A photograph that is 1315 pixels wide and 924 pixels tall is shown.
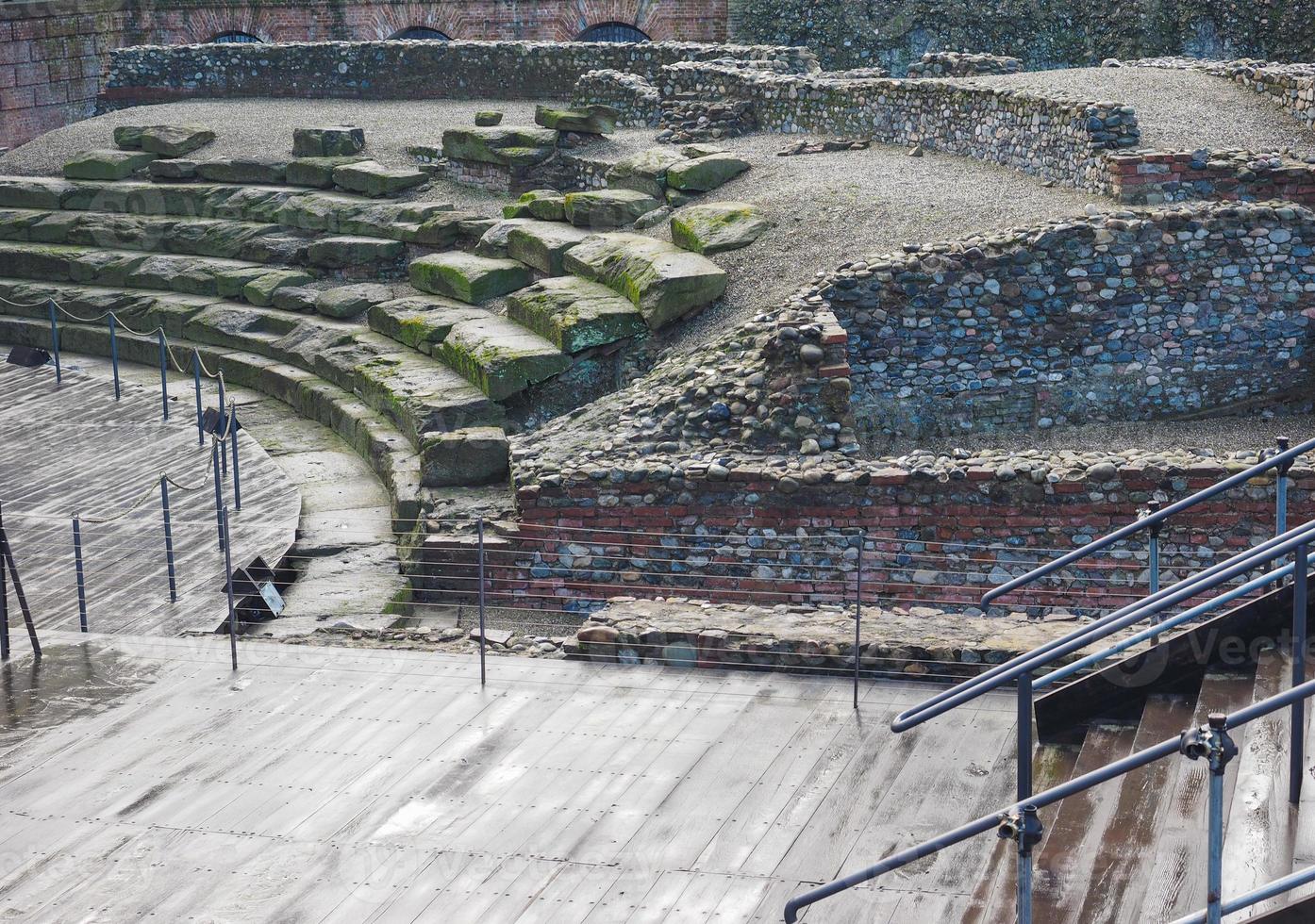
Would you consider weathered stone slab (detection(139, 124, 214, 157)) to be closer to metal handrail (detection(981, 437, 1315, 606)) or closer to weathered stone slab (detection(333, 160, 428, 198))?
weathered stone slab (detection(333, 160, 428, 198))

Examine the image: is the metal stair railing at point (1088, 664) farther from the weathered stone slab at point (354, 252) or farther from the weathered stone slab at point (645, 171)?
the weathered stone slab at point (354, 252)

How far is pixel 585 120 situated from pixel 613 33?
9120 mm

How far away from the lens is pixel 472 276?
1498 cm

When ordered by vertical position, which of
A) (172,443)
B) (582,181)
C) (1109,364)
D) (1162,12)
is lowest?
(172,443)

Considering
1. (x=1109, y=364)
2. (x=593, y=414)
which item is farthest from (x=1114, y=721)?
(x=1109, y=364)

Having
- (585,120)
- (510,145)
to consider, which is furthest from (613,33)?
(510,145)

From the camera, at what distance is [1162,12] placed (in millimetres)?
23266

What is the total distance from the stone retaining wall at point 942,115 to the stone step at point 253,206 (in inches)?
156

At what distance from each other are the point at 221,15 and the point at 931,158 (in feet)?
51.3

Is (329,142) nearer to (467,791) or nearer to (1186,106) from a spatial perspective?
(1186,106)

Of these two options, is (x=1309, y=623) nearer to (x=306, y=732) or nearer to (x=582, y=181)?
(x=306, y=732)

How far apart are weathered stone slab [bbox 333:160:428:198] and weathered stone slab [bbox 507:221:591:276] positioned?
3073 millimetres

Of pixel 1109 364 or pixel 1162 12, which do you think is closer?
pixel 1109 364

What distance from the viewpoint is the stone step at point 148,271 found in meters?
17.2
